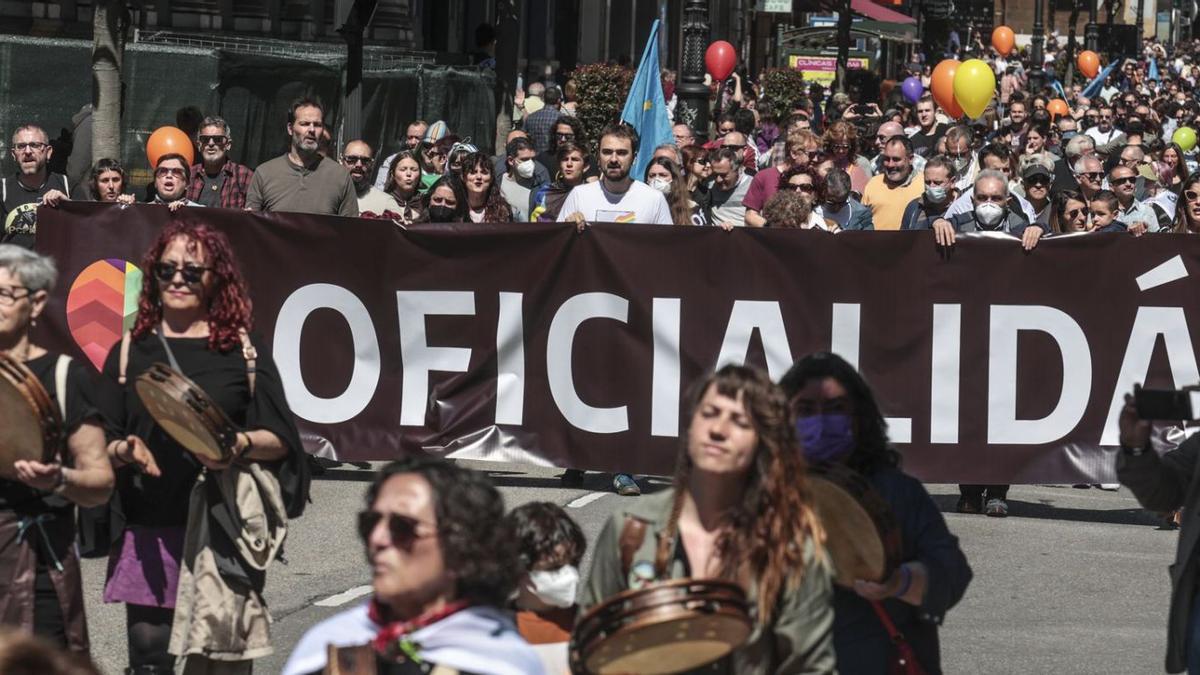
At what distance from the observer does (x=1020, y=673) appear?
8.09 meters

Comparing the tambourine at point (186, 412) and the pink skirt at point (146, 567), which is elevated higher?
the tambourine at point (186, 412)

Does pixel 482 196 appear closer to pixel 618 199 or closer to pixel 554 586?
pixel 618 199

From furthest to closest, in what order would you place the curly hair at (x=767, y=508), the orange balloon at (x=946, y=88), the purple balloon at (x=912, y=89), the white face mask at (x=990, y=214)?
the purple balloon at (x=912, y=89)
the orange balloon at (x=946, y=88)
the white face mask at (x=990, y=214)
the curly hair at (x=767, y=508)

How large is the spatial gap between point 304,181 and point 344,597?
378 centimetres

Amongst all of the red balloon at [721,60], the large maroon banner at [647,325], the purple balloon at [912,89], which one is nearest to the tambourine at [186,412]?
the large maroon banner at [647,325]

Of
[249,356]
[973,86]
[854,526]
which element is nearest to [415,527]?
[854,526]

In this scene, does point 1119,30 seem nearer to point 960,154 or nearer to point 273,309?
point 960,154

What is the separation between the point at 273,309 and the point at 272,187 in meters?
1.02

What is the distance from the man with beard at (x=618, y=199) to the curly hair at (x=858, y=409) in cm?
623

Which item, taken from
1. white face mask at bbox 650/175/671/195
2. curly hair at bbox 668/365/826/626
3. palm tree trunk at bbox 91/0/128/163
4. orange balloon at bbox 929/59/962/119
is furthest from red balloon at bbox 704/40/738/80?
curly hair at bbox 668/365/826/626

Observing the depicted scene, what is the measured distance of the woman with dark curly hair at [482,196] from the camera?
39.8 ft

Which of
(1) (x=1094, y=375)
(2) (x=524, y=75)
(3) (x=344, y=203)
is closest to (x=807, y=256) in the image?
(1) (x=1094, y=375)

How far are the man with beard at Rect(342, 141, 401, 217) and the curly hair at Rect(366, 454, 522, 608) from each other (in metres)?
8.29

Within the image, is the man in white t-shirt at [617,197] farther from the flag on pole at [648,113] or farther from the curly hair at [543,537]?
the flag on pole at [648,113]
